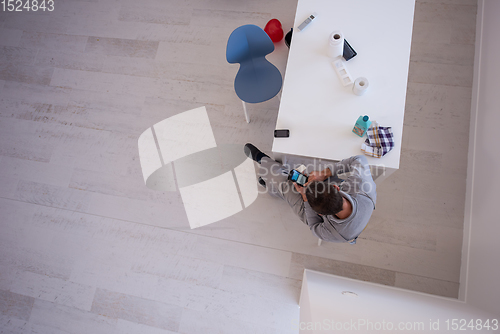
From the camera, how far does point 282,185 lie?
1990mm

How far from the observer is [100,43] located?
307 cm

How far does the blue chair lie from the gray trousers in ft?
1.82

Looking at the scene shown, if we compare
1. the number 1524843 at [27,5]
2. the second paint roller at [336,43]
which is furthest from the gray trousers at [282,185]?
the number 1524843 at [27,5]

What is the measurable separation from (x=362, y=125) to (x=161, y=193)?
183 cm

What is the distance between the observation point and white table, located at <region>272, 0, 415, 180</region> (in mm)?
1803

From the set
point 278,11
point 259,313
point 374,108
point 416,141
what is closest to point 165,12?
point 278,11

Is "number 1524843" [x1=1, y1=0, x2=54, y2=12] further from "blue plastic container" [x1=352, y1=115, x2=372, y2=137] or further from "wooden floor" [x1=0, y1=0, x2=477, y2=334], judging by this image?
"blue plastic container" [x1=352, y1=115, x2=372, y2=137]

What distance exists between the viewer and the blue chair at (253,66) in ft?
7.17

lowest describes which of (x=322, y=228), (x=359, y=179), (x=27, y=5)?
(x=322, y=228)

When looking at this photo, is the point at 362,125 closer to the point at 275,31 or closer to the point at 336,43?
the point at 336,43

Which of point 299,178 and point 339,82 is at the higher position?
point 339,82

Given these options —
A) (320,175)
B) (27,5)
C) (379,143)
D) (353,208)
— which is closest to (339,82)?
(379,143)

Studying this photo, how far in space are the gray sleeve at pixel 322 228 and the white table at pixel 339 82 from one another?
0.37 m

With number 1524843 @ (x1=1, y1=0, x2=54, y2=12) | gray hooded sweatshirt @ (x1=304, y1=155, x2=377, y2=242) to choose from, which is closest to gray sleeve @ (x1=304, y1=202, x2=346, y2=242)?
gray hooded sweatshirt @ (x1=304, y1=155, x2=377, y2=242)
